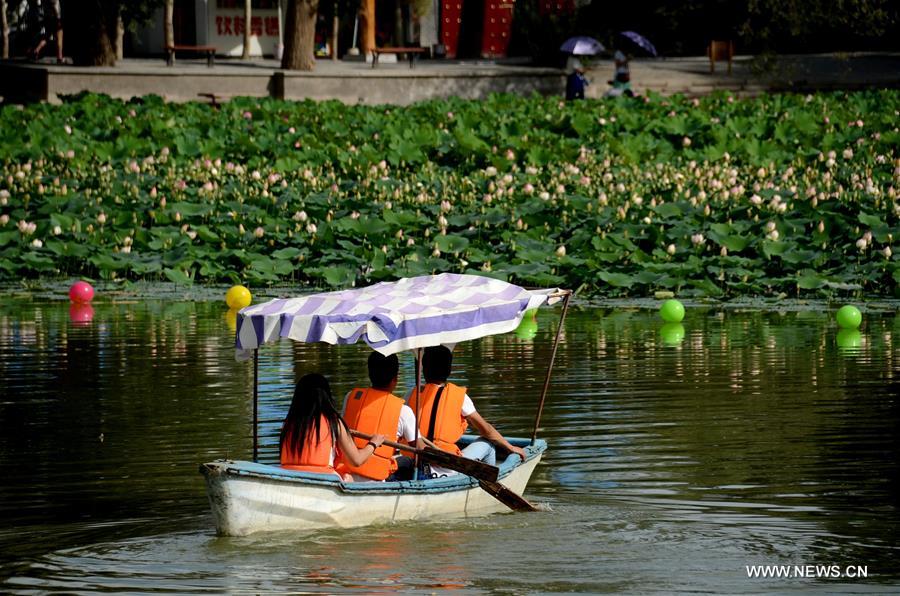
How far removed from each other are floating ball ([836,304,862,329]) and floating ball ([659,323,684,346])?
1478 millimetres

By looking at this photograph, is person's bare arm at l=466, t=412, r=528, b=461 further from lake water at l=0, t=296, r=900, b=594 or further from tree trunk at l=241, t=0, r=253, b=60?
tree trunk at l=241, t=0, r=253, b=60

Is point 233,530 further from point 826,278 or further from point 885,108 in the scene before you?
point 885,108

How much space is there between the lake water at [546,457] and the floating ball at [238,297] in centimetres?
52

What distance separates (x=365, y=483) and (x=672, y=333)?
766 cm

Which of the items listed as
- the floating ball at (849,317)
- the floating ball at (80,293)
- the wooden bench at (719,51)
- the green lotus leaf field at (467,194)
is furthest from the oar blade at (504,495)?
the wooden bench at (719,51)

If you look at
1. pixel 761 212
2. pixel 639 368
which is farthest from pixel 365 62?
pixel 639 368

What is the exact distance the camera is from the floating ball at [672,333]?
53.6ft

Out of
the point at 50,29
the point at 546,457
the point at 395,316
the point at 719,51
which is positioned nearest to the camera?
the point at 395,316

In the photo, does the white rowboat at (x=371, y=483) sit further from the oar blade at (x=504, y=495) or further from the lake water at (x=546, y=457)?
the lake water at (x=546, y=457)

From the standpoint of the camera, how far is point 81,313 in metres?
18.5

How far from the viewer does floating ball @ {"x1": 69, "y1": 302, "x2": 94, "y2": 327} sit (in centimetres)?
1794

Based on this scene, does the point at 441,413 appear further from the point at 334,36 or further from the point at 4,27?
the point at 4,27

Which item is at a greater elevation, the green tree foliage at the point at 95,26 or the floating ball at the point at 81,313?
the green tree foliage at the point at 95,26
